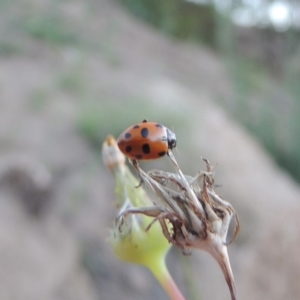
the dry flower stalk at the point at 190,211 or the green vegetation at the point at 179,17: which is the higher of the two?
the dry flower stalk at the point at 190,211

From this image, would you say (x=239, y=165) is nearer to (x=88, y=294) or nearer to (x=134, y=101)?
(x=134, y=101)

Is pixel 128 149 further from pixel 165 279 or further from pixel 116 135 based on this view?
pixel 116 135

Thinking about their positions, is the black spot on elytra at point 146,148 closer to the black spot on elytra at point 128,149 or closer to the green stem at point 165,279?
the black spot on elytra at point 128,149

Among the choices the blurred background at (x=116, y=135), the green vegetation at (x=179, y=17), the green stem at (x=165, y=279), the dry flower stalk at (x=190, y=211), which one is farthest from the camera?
the green vegetation at (x=179, y=17)

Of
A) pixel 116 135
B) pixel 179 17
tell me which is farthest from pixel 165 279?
pixel 179 17

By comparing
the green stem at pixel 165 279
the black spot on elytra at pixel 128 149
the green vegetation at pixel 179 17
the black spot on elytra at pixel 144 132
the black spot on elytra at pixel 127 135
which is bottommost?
the green vegetation at pixel 179 17

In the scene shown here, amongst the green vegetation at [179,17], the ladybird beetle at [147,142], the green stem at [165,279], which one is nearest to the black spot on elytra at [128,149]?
the ladybird beetle at [147,142]
